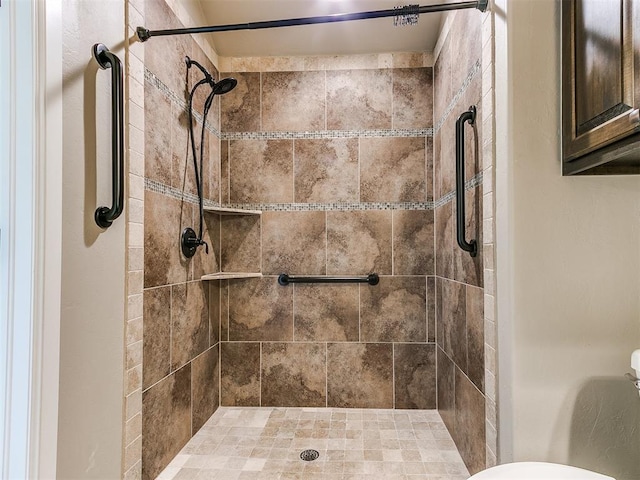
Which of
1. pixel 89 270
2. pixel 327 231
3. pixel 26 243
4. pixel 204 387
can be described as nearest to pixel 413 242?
pixel 327 231

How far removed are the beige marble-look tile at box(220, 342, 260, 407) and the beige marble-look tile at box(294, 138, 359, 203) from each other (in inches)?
40.0

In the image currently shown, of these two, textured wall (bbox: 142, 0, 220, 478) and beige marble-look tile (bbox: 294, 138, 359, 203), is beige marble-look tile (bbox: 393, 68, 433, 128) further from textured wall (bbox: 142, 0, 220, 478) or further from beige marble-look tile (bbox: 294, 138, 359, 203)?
textured wall (bbox: 142, 0, 220, 478)

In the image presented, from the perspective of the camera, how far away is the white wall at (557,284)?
1.14m

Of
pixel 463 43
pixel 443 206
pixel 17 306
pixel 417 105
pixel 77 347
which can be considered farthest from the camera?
pixel 417 105

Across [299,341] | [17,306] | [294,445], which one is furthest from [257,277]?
[17,306]

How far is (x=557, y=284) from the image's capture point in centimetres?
116

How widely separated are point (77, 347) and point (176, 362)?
71 centimetres

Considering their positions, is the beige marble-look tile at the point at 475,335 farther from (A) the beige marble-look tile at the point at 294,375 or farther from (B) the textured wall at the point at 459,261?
(A) the beige marble-look tile at the point at 294,375

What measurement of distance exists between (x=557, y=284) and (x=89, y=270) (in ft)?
4.77

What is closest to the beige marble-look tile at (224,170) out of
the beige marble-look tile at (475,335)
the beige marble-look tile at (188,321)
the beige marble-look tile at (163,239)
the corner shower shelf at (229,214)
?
the corner shower shelf at (229,214)

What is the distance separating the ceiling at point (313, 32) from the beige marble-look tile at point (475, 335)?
1.56 m

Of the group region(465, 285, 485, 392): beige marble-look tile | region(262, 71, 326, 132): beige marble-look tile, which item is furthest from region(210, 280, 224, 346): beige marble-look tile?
region(465, 285, 485, 392): beige marble-look tile

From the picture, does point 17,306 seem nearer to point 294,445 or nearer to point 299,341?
point 294,445

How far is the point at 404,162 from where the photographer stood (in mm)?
2346
